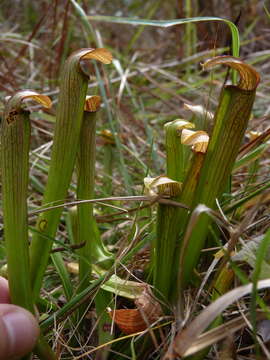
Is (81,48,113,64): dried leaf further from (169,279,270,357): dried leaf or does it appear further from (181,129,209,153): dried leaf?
(169,279,270,357): dried leaf

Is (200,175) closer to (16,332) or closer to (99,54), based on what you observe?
(99,54)

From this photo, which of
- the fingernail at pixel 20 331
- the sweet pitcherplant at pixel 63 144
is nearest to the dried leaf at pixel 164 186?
the sweet pitcherplant at pixel 63 144

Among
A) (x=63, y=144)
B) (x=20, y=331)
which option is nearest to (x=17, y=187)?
(x=63, y=144)

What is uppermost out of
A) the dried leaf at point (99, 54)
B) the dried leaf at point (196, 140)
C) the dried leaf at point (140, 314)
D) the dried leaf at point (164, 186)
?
the dried leaf at point (99, 54)

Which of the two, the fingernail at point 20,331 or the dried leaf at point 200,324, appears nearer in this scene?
the dried leaf at point 200,324

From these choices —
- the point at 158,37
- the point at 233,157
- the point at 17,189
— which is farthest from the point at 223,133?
the point at 158,37

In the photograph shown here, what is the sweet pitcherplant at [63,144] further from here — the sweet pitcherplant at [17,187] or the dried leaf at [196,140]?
the dried leaf at [196,140]

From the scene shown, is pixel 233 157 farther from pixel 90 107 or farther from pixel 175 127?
pixel 90 107

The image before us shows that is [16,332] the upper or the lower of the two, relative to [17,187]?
lower
